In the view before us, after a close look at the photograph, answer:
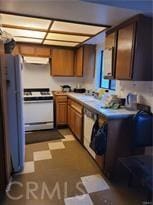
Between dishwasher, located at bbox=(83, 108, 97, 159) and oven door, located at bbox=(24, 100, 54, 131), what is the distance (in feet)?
4.42

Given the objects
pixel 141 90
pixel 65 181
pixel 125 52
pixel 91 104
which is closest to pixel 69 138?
pixel 91 104

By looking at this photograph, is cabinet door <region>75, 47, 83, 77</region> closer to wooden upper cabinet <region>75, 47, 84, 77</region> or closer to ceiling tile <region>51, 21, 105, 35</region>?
wooden upper cabinet <region>75, 47, 84, 77</region>

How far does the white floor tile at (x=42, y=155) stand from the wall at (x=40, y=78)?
2.08 m

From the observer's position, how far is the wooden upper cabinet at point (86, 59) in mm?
3911

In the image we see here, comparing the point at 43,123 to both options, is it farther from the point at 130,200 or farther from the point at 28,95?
the point at 130,200

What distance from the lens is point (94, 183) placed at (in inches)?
82.5

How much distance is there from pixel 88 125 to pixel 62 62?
7.07 feet

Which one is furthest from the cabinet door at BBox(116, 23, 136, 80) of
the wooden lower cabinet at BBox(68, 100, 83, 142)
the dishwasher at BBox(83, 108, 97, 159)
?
the wooden lower cabinet at BBox(68, 100, 83, 142)

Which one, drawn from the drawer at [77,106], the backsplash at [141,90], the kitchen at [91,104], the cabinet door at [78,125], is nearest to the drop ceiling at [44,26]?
the kitchen at [91,104]

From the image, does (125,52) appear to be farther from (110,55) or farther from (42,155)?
(42,155)

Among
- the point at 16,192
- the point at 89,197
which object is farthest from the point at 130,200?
the point at 16,192

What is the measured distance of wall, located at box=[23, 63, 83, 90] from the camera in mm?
4289

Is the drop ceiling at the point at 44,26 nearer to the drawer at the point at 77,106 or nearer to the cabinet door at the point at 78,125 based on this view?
the drawer at the point at 77,106

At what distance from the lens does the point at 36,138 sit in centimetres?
349
